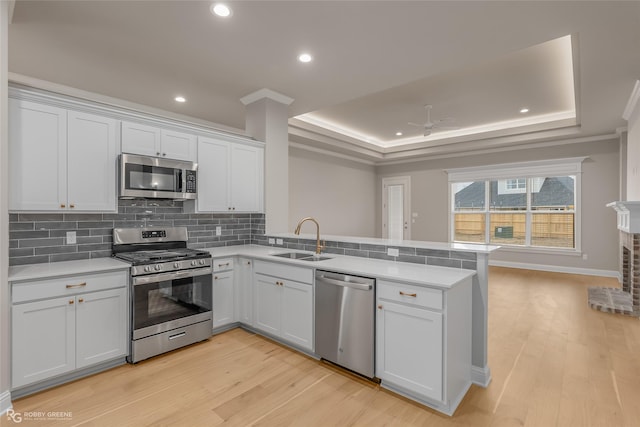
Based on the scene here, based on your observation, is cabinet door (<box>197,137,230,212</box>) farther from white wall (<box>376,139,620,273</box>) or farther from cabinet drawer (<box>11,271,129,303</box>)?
white wall (<box>376,139,620,273</box>)

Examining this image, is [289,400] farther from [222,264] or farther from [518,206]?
[518,206]

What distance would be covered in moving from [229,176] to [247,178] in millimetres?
255

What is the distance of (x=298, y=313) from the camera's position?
2.88 m

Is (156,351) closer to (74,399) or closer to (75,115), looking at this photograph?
(74,399)

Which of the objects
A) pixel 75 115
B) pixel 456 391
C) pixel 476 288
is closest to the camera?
pixel 456 391

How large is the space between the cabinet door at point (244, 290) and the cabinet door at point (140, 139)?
1450 mm

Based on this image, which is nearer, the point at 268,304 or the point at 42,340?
the point at 42,340

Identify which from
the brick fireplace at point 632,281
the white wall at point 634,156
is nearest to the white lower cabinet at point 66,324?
the brick fireplace at point 632,281

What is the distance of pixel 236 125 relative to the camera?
5.66m

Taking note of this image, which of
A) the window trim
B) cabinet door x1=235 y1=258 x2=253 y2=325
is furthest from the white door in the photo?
cabinet door x1=235 y1=258 x2=253 y2=325

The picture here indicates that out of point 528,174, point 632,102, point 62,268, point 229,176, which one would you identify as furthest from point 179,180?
point 528,174

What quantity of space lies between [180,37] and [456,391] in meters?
3.66

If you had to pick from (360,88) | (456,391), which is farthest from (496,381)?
(360,88)

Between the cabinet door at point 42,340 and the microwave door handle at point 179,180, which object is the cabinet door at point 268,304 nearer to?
the microwave door handle at point 179,180
